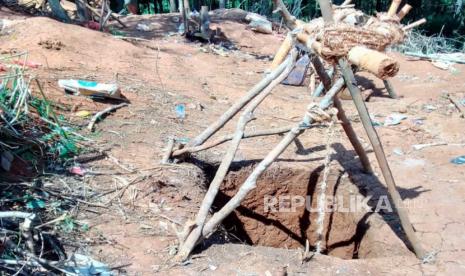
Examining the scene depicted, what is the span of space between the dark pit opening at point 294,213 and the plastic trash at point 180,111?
2.96 feet

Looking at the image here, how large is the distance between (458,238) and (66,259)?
2333 millimetres

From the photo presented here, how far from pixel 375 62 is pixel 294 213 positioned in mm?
1975

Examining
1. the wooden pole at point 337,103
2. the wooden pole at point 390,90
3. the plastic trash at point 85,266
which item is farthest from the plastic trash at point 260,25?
the plastic trash at point 85,266

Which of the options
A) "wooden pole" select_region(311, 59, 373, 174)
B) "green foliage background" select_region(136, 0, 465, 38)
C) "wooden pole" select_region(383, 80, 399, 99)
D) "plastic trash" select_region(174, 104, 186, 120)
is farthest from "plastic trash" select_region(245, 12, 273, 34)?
"wooden pole" select_region(311, 59, 373, 174)

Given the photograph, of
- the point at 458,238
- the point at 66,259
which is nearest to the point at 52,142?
the point at 66,259

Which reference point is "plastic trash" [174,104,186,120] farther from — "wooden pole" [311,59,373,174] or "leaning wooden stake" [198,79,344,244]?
"leaning wooden stake" [198,79,344,244]

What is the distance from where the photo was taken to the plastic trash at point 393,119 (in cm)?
489

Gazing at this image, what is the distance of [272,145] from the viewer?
14.0ft

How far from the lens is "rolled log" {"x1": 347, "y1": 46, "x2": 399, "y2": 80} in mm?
2334

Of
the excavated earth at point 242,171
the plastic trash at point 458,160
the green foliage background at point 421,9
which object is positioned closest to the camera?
the excavated earth at point 242,171

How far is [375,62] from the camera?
7.76 ft

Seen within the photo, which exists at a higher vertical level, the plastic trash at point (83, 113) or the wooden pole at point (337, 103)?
the wooden pole at point (337, 103)

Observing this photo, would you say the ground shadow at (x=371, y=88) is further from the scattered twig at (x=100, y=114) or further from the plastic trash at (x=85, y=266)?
the plastic trash at (x=85, y=266)

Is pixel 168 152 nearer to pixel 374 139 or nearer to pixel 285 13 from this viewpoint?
pixel 285 13
